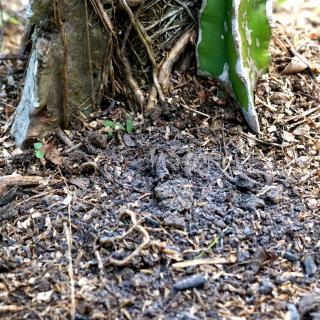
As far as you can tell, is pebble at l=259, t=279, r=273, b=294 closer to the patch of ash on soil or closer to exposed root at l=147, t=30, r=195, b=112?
the patch of ash on soil

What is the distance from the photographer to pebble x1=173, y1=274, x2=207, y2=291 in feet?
5.21

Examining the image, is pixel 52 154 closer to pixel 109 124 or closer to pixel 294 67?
pixel 109 124

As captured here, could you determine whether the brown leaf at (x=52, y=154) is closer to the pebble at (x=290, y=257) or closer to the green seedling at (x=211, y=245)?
the green seedling at (x=211, y=245)

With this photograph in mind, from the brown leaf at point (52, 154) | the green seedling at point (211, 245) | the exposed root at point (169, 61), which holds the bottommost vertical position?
the green seedling at point (211, 245)

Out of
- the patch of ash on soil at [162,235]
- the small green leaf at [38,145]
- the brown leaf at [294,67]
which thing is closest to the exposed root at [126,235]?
the patch of ash on soil at [162,235]

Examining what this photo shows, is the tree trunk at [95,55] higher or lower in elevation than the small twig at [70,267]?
higher

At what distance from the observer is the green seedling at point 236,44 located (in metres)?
2.01

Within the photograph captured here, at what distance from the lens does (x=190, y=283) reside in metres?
1.59

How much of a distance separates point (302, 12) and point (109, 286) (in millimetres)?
2260

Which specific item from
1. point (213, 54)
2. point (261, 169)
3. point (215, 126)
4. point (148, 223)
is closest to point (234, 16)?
point (213, 54)

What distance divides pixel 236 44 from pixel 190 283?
32.8 inches

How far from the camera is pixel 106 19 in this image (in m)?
2.03

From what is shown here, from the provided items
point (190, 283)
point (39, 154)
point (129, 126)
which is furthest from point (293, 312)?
point (39, 154)

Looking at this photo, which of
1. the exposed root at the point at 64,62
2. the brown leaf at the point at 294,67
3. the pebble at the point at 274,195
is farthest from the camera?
the brown leaf at the point at 294,67
